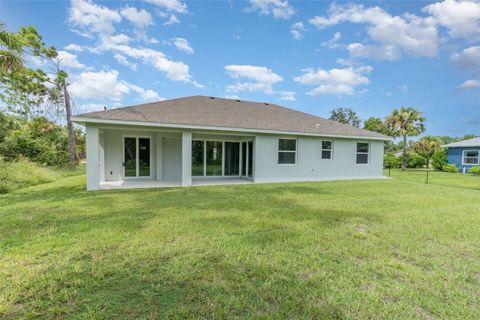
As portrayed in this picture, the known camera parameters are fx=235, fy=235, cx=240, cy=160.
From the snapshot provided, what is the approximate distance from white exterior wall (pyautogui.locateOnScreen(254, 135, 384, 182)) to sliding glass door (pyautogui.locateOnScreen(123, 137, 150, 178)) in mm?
5587

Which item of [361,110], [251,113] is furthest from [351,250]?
[361,110]

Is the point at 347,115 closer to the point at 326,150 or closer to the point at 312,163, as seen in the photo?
the point at 326,150

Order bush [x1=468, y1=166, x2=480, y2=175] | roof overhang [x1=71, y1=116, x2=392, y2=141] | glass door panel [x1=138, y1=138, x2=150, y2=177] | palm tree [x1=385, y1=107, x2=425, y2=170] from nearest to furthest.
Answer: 1. roof overhang [x1=71, y1=116, x2=392, y2=141]
2. glass door panel [x1=138, y1=138, x2=150, y2=177]
3. bush [x1=468, y1=166, x2=480, y2=175]
4. palm tree [x1=385, y1=107, x2=425, y2=170]

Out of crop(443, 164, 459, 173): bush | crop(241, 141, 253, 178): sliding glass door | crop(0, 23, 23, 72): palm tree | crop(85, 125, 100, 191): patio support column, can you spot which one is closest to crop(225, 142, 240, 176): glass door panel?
crop(241, 141, 253, 178): sliding glass door

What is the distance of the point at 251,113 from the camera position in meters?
14.2

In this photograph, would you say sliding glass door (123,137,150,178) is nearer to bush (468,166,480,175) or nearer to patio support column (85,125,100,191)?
patio support column (85,125,100,191)

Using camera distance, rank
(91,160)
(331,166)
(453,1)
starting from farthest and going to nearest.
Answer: (331,166)
(453,1)
(91,160)

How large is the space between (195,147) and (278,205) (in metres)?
7.11

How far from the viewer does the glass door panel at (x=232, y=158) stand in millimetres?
13523

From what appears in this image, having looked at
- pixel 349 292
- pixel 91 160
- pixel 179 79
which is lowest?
pixel 349 292

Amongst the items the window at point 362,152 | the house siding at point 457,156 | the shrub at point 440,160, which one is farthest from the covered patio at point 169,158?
the house siding at point 457,156

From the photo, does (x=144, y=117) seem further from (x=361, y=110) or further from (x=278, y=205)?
(x=361, y=110)

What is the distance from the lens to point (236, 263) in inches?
128

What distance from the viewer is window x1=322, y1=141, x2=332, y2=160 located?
13.7 metres
